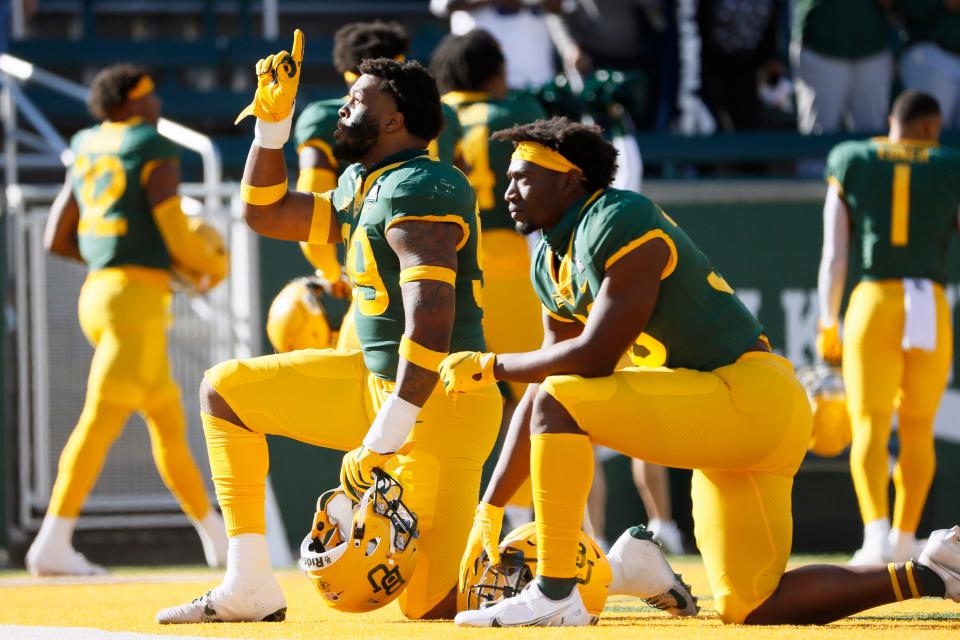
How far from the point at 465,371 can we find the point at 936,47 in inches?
264

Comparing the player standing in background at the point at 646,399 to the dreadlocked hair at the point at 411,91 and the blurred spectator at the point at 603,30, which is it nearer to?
the dreadlocked hair at the point at 411,91

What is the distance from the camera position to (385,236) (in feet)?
14.5

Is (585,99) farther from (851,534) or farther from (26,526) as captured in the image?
(26,526)

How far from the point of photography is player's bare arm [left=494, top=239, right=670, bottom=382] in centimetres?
404

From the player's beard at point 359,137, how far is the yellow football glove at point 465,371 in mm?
750

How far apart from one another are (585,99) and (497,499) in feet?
14.4

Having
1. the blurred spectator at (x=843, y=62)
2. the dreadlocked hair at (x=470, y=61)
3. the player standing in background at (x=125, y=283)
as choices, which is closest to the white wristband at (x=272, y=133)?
the dreadlocked hair at (x=470, y=61)

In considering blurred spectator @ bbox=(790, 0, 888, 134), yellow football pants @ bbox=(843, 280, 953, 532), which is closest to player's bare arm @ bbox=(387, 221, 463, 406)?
yellow football pants @ bbox=(843, 280, 953, 532)

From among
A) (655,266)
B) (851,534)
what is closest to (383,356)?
(655,266)

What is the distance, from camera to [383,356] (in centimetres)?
450

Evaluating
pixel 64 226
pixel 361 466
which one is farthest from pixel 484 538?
pixel 64 226

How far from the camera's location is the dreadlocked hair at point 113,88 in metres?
7.30

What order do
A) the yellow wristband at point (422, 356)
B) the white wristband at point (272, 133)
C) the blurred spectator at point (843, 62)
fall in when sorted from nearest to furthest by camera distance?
1. the yellow wristband at point (422, 356)
2. the white wristband at point (272, 133)
3. the blurred spectator at point (843, 62)

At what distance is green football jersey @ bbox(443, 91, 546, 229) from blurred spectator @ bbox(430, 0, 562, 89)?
9.59 feet
